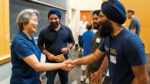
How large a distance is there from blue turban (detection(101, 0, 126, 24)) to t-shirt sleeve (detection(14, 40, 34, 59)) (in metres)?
0.77

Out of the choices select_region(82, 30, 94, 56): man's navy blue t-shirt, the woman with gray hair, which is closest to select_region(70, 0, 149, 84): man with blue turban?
the woman with gray hair

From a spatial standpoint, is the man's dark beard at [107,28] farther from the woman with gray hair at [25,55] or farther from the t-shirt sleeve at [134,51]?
the woman with gray hair at [25,55]

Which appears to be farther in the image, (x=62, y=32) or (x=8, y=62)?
(x=8, y=62)

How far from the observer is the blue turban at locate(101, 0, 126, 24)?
1.07 metres

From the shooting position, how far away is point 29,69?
131 cm

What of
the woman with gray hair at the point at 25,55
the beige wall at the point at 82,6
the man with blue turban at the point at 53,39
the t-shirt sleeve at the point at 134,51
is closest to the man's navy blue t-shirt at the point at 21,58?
the woman with gray hair at the point at 25,55

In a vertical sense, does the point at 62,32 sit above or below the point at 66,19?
below

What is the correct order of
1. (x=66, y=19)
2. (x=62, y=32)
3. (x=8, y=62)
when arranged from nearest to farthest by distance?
(x=62, y=32)
(x=8, y=62)
(x=66, y=19)

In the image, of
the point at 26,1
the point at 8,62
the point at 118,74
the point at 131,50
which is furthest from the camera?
the point at 26,1

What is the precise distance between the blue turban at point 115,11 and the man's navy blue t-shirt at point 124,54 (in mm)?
105

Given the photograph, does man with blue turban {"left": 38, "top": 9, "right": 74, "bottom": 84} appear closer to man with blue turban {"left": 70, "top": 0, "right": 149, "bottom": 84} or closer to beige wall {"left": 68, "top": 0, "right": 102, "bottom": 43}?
man with blue turban {"left": 70, "top": 0, "right": 149, "bottom": 84}

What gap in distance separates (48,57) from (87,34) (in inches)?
45.2

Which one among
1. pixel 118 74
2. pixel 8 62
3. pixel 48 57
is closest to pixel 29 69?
pixel 48 57

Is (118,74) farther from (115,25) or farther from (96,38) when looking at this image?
(96,38)
